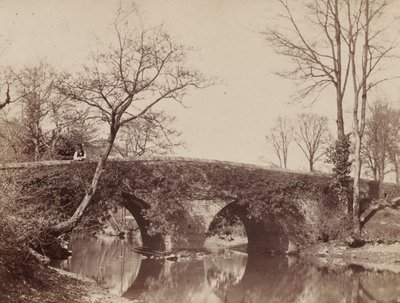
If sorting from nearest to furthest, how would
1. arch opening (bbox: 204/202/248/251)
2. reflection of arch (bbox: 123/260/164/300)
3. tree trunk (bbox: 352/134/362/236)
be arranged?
reflection of arch (bbox: 123/260/164/300)
tree trunk (bbox: 352/134/362/236)
arch opening (bbox: 204/202/248/251)

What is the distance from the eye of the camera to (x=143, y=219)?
69.7 feet

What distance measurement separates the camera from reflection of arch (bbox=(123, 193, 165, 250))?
20531 millimetres

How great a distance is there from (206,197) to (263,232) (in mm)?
4929

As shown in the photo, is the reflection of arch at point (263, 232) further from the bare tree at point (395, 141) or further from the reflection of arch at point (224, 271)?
the bare tree at point (395, 141)

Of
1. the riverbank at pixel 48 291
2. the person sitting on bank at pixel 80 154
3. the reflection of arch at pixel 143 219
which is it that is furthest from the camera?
the reflection of arch at pixel 143 219

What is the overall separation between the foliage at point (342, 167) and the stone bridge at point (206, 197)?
1.37 feet

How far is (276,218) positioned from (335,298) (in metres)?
10.6

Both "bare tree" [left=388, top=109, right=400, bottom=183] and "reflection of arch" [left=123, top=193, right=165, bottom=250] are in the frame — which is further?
"bare tree" [left=388, top=109, right=400, bottom=183]

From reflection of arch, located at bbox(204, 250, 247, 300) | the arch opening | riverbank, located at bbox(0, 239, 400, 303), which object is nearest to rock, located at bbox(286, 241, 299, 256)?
riverbank, located at bbox(0, 239, 400, 303)

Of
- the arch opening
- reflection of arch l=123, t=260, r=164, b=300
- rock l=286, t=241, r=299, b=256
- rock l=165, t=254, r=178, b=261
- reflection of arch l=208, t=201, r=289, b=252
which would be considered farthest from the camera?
the arch opening

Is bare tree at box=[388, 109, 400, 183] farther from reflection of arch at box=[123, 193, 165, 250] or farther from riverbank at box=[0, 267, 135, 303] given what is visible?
riverbank at box=[0, 267, 135, 303]

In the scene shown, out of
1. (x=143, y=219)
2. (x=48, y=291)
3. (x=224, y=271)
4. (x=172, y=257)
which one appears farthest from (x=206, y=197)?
(x=48, y=291)

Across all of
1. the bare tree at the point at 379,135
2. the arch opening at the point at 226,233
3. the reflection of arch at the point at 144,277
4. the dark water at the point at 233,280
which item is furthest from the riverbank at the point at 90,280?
the bare tree at the point at 379,135

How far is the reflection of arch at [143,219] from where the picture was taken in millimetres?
20531
